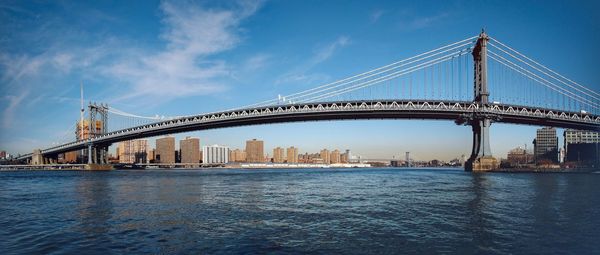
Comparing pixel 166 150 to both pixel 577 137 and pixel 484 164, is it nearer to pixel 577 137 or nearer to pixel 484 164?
pixel 484 164

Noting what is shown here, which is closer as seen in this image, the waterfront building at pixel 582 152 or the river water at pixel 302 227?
the river water at pixel 302 227

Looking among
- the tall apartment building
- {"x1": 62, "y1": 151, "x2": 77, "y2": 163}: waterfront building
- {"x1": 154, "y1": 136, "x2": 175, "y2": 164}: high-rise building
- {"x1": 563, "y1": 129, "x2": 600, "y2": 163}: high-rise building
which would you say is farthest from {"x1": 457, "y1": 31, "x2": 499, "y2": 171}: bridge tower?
{"x1": 154, "y1": 136, "x2": 175, "y2": 164}: high-rise building

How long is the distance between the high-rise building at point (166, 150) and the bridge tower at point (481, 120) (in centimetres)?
15712

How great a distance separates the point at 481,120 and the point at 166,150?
537 ft

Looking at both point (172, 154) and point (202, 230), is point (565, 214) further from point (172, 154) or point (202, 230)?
point (172, 154)

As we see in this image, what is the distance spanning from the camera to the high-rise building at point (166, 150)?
195 meters

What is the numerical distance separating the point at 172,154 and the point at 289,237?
198 m

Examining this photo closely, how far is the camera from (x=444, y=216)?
15.3 meters

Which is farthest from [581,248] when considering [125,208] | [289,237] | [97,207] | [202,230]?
[97,207]

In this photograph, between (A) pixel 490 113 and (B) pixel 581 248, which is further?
(A) pixel 490 113

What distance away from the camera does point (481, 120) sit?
66125 millimetres

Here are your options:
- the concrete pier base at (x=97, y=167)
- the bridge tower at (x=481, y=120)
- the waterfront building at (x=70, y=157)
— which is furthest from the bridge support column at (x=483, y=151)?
the waterfront building at (x=70, y=157)

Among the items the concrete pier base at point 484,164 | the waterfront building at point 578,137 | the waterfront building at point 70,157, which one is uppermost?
the waterfront building at point 578,137

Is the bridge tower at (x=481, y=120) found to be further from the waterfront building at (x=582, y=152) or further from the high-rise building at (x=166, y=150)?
the high-rise building at (x=166, y=150)
